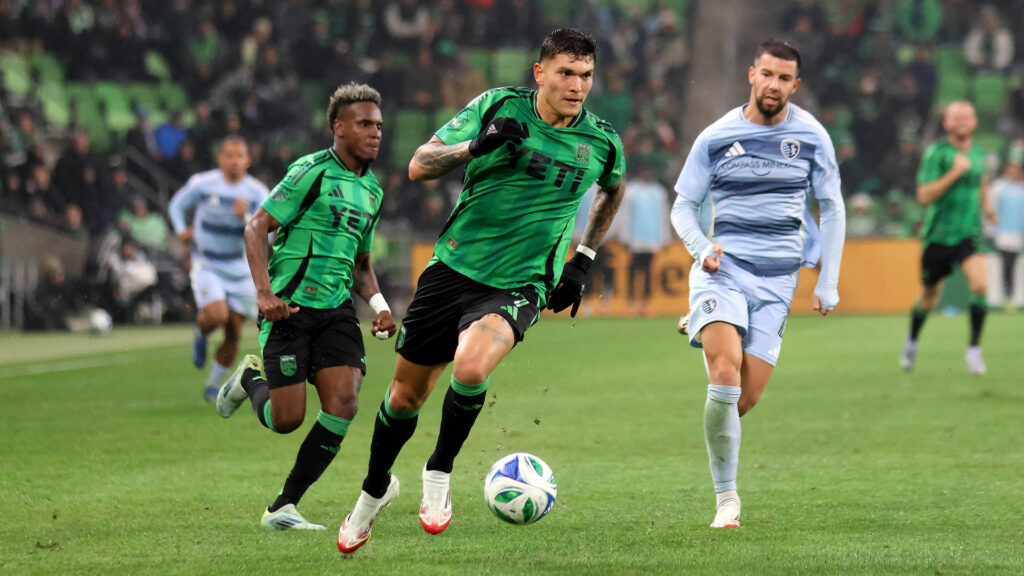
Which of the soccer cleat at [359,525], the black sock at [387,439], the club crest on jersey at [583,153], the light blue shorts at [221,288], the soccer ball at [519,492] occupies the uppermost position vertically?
the club crest on jersey at [583,153]

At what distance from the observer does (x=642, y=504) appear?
639 cm

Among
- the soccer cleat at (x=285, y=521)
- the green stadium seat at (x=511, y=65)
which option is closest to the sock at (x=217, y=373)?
the soccer cleat at (x=285, y=521)

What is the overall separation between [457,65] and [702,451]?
18.2 meters

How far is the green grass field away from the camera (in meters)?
5.14

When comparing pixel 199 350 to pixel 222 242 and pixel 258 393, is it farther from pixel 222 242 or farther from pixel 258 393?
pixel 258 393

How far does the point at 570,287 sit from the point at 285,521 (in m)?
1.62

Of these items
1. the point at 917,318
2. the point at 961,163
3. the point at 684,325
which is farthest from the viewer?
the point at 917,318

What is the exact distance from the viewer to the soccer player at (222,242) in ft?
35.9

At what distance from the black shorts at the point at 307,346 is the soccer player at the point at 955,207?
6.98 metres

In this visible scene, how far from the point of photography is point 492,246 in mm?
5426

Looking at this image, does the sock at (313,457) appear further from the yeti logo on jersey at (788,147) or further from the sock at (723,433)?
the yeti logo on jersey at (788,147)

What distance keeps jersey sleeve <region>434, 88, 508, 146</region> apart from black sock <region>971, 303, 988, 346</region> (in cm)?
816

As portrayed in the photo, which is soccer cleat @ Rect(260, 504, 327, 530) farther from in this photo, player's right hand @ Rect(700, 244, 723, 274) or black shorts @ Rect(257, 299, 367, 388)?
player's right hand @ Rect(700, 244, 723, 274)

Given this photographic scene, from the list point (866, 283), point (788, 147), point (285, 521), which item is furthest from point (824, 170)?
point (866, 283)
